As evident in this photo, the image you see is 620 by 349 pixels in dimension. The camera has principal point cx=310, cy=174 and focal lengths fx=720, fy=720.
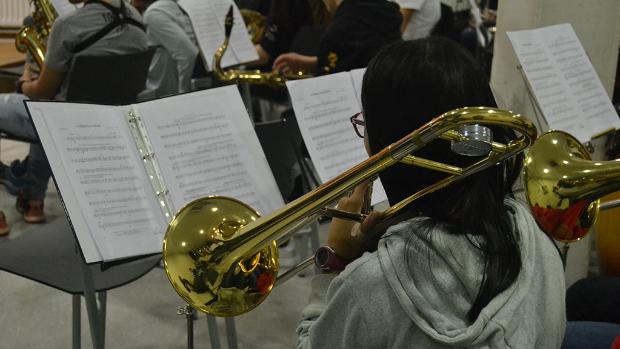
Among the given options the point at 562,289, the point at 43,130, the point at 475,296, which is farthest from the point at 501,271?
the point at 43,130

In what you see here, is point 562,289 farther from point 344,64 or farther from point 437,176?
point 344,64

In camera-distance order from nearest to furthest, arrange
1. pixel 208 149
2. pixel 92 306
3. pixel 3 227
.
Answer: pixel 208 149 → pixel 92 306 → pixel 3 227

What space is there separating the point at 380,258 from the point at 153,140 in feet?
2.43

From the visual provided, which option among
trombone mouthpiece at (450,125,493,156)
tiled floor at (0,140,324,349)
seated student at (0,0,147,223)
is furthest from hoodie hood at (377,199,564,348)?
seated student at (0,0,147,223)

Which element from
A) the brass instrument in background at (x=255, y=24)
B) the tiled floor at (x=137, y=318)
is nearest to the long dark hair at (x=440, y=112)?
the tiled floor at (x=137, y=318)

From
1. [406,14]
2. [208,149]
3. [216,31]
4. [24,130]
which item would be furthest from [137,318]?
[406,14]

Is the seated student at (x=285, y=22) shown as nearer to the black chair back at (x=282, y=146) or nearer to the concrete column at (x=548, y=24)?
the concrete column at (x=548, y=24)

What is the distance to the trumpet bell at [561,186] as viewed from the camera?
3.93ft

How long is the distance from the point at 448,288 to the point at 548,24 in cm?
168

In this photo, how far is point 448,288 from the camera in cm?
97

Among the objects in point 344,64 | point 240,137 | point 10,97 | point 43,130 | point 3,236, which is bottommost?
point 3,236

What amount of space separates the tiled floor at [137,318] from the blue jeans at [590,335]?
1.11m

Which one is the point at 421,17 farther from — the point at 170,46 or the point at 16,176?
the point at 16,176

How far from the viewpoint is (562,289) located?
1.07 metres
